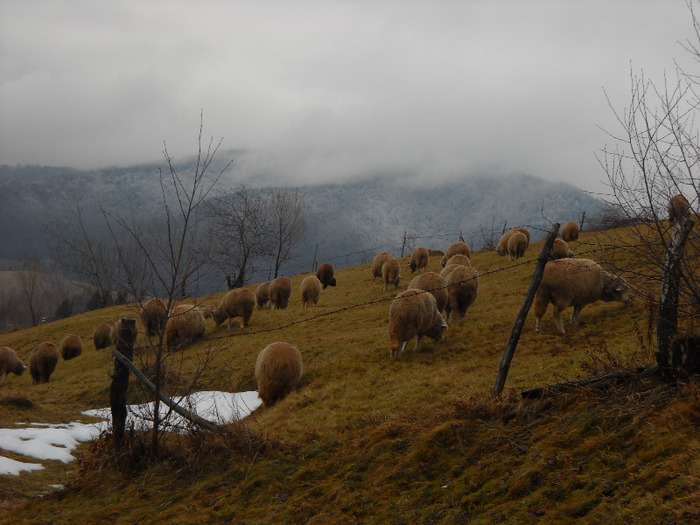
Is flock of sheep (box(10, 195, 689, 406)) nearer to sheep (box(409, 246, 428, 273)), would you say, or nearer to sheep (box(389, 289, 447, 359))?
sheep (box(389, 289, 447, 359))

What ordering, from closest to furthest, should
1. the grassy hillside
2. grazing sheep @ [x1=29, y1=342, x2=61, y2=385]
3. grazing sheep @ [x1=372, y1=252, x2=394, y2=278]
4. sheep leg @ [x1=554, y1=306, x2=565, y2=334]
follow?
the grassy hillside < sheep leg @ [x1=554, y1=306, x2=565, y2=334] < grazing sheep @ [x1=29, y1=342, x2=61, y2=385] < grazing sheep @ [x1=372, y1=252, x2=394, y2=278]

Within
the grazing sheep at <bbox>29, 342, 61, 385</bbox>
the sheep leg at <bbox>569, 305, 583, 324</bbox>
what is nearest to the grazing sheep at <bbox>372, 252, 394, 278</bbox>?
the sheep leg at <bbox>569, 305, 583, 324</bbox>

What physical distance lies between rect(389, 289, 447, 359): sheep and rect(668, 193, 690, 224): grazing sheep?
772 cm

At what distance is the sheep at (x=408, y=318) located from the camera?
13.9 meters

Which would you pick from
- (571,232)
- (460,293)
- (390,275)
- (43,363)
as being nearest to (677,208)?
(460,293)

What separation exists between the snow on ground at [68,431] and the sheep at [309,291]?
1392 cm

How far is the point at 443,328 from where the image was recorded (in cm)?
1504

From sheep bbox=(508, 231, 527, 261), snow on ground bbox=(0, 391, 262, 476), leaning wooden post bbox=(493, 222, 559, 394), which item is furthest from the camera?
sheep bbox=(508, 231, 527, 261)

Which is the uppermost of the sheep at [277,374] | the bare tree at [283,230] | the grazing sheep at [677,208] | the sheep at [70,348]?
the bare tree at [283,230]

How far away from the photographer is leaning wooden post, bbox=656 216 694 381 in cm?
582

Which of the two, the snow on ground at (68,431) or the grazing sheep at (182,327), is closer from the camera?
the snow on ground at (68,431)

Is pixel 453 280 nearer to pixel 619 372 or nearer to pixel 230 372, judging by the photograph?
pixel 230 372

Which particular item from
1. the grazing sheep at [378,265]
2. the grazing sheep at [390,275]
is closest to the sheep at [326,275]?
the grazing sheep at [378,265]

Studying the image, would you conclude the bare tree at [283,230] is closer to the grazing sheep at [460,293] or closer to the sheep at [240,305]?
the sheep at [240,305]
